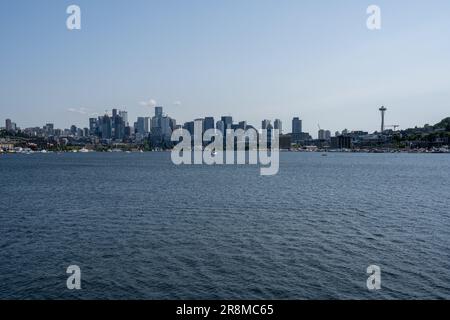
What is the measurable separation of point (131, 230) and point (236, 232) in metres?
9.71

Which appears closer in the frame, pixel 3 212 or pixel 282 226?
pixel 282 226

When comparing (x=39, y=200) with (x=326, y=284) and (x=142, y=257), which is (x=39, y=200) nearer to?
(x=142, y=257)

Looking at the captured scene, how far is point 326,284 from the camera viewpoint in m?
24.0

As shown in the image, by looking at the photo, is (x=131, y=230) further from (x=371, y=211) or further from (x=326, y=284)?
(x=371, y=211)

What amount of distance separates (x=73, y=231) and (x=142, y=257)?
12.0m

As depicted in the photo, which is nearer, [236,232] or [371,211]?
[236,232]

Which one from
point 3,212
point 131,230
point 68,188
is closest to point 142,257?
point 131,230

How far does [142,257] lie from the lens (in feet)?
96.4
